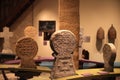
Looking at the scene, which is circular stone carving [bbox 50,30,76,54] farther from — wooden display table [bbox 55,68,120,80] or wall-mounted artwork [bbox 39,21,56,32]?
wall-mounted artwork [bbox 39,21,56,32]

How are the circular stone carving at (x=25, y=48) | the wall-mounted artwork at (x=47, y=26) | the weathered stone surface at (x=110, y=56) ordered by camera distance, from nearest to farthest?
the weathered stone surface at (x=110, y=56) → the circular stone carving at (x=25, y=48) → the wall-mounted artwork at (x=47, y=26)

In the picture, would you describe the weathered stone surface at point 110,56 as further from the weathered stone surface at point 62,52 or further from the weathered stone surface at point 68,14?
the weathered stone surface at point 68,14

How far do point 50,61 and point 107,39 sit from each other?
15.0 ft

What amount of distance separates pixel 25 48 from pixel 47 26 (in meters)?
6.68

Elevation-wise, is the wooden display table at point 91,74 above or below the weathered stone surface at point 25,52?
below

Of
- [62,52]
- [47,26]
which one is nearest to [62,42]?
[62,52]

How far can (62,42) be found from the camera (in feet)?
11.5

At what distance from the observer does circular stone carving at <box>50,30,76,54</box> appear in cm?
345

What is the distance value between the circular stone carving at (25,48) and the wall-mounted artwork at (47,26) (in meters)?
6.53

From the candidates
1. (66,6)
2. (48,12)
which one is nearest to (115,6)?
(48,12)

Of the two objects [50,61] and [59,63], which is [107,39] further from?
[59,63]

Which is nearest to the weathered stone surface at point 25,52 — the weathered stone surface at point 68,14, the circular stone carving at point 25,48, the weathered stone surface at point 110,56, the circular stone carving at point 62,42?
the circular stone carving at point 25,48

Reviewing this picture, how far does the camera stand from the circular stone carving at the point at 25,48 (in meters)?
3.85

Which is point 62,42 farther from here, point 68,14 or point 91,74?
point 68,14
